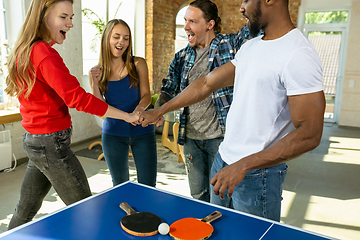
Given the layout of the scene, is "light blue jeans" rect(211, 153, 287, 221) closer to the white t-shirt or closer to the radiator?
the white t-shirt

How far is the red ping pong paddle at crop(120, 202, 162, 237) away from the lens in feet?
3.26

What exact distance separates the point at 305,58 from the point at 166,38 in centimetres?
664

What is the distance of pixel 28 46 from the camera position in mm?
1567

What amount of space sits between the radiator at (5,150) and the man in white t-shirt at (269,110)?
3.22 meters

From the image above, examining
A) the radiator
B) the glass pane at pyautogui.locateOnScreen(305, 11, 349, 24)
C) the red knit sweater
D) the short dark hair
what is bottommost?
the radiator

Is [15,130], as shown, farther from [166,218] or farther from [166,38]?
[166,38]

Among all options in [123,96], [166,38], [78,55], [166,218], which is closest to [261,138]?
[166,218]

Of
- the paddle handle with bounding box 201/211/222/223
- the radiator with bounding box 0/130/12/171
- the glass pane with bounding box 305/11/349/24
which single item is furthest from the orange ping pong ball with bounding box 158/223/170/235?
the glass pane with bounding box 305/11/349/24

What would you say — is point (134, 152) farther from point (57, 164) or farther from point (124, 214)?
point (124, 214)

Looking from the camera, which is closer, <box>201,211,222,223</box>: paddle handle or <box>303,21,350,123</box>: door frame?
<box>201,211,222,223</box>: paddle handle

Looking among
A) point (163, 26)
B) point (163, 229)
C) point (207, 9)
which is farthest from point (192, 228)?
point (163, 26)

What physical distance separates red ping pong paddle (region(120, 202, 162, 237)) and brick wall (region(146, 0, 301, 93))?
6.04m

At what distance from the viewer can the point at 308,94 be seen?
104 centimetres

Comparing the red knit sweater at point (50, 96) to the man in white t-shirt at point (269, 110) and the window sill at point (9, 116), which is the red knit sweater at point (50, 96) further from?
the window sill at point (9, 116)
